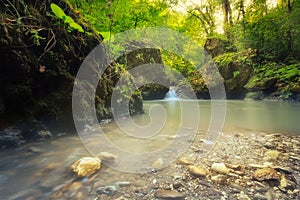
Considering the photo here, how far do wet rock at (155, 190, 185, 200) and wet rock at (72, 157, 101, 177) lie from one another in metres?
0.71

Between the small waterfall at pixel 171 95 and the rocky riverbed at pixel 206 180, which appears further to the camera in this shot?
the small waterfall at pixel 171 95

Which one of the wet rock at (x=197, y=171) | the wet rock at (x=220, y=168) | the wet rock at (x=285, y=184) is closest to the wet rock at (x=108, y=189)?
the wet rock at (x=197, y=171)

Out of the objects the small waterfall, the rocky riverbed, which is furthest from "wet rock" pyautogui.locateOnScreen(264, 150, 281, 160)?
the small waterfall

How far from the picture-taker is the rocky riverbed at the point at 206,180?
5.17 ft

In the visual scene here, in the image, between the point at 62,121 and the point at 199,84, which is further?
the point at 199,84

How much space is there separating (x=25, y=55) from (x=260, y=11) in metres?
15.5

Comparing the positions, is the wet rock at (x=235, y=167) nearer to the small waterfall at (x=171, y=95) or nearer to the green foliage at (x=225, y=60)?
the green foliage at (x=225, y=60)

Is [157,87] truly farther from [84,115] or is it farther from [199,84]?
[84,115]

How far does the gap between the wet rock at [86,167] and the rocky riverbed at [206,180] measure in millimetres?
48

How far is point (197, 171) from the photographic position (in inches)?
75.8

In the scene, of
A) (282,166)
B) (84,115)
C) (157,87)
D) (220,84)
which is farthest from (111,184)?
(220,84)

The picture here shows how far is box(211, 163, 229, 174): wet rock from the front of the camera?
1921 mm

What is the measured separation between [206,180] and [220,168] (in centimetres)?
25

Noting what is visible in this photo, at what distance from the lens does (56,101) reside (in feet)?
10.6
